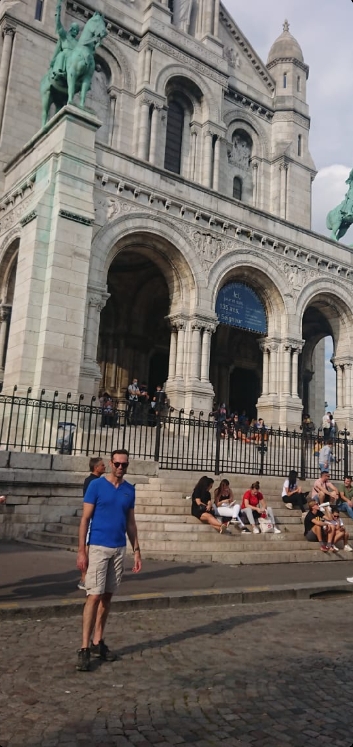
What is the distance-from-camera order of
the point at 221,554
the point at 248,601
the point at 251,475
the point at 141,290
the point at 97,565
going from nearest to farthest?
the point at 97,565 → the point at 248,601 → the point at 221,554 → the point at 251,475 → the point at 141,290

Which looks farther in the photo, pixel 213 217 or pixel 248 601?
pixel 213 217

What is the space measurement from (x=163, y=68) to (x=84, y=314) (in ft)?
53.8

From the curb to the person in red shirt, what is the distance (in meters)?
2.98

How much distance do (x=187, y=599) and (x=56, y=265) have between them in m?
11.0

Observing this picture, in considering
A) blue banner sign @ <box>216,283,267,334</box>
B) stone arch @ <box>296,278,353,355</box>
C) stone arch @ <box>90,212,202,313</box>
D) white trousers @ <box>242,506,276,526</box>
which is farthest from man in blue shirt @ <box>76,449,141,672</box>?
stone arch @ <box>296,278,353,355</box>

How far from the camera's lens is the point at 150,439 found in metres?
14.7

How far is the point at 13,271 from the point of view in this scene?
760 inches

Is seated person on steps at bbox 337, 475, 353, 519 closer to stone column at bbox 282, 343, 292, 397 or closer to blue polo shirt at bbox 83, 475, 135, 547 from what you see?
stone column at bbox 282, 343, 292, 397

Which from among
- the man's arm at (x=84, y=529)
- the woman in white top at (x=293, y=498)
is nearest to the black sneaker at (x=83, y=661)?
the man's arm at (x=84, y=529)

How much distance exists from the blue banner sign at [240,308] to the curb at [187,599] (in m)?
13.1

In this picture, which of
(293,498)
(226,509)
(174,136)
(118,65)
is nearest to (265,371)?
(293,498)

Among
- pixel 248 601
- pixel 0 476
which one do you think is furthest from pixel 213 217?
pixel 248 601

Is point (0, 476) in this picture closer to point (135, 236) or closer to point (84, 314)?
point (84, 314)

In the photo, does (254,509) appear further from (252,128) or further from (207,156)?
(252,128)
